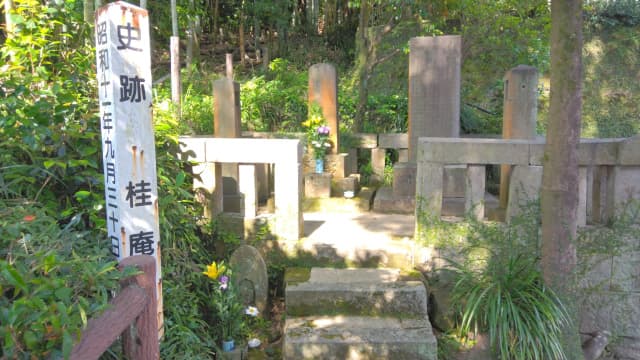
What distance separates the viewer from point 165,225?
3.77 meters

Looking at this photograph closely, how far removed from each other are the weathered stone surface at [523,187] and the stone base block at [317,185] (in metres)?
2.85

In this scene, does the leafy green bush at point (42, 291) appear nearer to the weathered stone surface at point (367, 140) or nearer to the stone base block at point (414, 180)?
the stone base block at point (414, 180)

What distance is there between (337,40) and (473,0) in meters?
9.33

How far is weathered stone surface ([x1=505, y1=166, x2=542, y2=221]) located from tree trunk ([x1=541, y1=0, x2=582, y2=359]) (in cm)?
58

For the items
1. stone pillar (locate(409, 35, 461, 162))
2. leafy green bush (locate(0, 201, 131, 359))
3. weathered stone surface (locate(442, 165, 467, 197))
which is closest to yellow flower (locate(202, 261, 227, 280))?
leafy green bush (locate(0, 201, 131, 359))

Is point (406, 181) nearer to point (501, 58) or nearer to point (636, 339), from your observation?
point (636, 339)

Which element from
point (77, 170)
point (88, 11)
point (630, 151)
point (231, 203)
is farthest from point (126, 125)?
point (630, 151)

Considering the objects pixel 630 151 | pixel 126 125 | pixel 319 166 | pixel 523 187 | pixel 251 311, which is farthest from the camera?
pixel 319 166

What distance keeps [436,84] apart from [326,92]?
184cm

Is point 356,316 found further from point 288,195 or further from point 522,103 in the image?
point 522,103

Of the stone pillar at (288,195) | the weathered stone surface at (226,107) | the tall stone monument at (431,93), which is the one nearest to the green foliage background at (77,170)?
the stone pillar at (288,195)

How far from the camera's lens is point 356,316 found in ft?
13.1

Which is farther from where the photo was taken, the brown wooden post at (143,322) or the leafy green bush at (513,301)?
the leafy green bush at (513,301)

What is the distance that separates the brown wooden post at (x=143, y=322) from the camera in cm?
223
